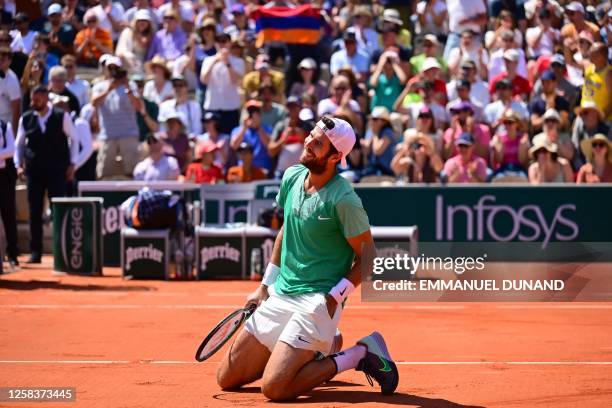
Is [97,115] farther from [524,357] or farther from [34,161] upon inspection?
[524,357]

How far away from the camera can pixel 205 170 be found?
685 inches

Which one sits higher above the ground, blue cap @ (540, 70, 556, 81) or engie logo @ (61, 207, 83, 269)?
blue cap @ (540, 70, 556, 81)

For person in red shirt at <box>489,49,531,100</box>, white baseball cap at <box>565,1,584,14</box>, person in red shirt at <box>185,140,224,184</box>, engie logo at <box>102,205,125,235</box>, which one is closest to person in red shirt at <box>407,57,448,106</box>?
person in red shirt at <box>489,49,531,100</box>

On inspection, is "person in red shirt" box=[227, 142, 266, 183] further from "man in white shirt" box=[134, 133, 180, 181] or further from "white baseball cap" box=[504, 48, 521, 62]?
"white baseball cap" box=[504, 48, 521, 62]

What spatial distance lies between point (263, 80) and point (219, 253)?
170 inches

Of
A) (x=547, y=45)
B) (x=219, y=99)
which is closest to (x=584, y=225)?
(x=547, y=45)

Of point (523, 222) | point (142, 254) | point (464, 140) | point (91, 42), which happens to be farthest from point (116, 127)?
point (523, 222)

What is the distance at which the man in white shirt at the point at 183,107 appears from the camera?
18906 mm

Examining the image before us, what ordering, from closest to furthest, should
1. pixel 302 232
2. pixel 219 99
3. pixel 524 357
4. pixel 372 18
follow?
pixel 302 232 → pixel 524 357 → pixel 219 99 → pixel 372 18

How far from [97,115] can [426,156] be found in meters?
5.06

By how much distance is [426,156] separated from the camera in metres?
16.9

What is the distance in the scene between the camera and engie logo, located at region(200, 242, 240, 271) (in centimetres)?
1572

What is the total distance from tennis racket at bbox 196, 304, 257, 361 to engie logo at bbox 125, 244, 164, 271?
7.50 meters

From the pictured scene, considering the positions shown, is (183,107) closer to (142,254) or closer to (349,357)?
(142,254)
